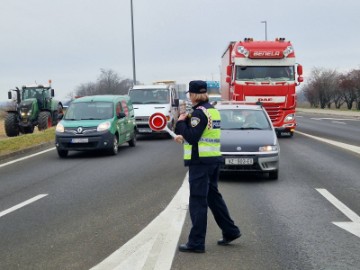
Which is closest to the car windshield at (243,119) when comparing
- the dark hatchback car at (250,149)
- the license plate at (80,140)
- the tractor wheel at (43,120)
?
the dark hatchback car at (250,149)

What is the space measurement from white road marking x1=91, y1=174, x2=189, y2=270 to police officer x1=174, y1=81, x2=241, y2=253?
12.1 inches

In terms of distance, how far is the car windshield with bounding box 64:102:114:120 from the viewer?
1677 cm

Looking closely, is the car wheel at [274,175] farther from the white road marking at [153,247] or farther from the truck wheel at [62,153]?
the truck wheel at [62,153]

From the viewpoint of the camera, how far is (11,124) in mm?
25875

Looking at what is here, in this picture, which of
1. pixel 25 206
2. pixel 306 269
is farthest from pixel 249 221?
pixel 25 206

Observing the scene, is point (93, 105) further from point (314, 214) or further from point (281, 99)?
point (314, 214)

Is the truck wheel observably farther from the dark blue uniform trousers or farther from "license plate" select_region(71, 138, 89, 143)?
the dark blue uniform trousers

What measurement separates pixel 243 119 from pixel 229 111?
0.50m

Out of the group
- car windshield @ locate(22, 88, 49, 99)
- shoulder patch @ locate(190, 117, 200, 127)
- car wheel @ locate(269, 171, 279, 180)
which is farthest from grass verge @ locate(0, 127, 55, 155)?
shoulder patch @ locate(190, 117, 200, 127)

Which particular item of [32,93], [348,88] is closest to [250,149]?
[32,93]

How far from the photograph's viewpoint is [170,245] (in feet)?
19.5

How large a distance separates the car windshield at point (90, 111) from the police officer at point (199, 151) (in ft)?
36.8

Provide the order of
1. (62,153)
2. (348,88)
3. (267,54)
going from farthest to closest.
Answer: (348,88) < (267,54) < (62,153)

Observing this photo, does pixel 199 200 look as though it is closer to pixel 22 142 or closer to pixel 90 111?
pixel 90 111
